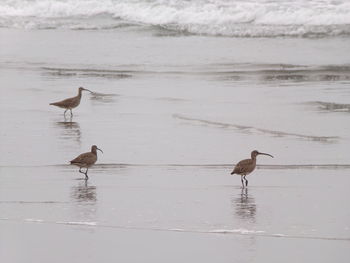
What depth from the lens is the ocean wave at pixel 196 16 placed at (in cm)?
2834

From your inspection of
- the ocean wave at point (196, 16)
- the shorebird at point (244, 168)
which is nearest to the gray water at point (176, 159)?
the shorebird at point (244, 168)

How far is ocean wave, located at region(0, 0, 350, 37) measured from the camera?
28344mm

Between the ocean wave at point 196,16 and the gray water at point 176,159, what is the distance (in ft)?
17.7

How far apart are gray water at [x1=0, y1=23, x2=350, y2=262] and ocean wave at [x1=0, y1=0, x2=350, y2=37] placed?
5.40m

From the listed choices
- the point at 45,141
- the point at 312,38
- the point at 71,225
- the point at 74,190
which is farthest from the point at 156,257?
the point at 312,38

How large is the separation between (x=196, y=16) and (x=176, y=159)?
19.7 meters

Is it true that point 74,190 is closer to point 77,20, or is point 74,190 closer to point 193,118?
point 193,118

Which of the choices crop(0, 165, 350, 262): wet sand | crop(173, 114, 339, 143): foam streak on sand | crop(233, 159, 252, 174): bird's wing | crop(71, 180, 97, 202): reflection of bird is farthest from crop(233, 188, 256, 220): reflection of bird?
crop(173, 114, 339, 143): foam streak on sand

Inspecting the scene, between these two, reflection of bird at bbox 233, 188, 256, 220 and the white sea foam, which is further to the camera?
reflection of bird at bbox 233, 188, 256, 220

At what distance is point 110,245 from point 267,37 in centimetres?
1975

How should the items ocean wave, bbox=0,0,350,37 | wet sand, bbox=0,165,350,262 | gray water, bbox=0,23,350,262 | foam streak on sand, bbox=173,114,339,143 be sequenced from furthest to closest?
ocean wave, bbox=0,0,350,37
foam streak on sand, bbox=173,114,339,143
gray water, bbox=0,23,350,262
wet sand, bbox=0,165,350,262

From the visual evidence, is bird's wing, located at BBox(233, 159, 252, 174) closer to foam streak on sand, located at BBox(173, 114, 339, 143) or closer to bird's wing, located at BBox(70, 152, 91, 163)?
bird's wing, located at BBox(70, 152, 91, 163)

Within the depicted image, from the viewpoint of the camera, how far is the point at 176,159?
1179cm

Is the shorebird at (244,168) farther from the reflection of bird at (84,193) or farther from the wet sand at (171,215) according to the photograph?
the reflection of bird at (84,193)
